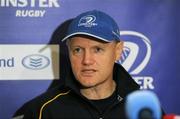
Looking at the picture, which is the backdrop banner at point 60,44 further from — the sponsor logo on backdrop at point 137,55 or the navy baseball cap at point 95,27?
the navy baseball cap at point 95,27

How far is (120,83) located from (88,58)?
200mm

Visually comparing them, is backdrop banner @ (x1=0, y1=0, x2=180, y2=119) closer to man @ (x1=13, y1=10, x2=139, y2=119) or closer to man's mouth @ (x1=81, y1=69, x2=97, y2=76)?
man @ (x1=13, y1=10, x2=139, y2=119)

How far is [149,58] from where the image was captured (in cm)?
148

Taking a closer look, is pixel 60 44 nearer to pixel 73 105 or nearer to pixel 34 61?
pixel 34 61

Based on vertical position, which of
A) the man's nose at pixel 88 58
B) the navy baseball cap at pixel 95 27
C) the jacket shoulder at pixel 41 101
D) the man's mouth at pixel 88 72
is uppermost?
the navy baseball cap at pixel 95 27

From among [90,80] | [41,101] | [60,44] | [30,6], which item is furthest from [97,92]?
[30,6]

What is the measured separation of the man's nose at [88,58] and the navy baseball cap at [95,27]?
0.06 m

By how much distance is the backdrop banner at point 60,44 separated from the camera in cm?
140

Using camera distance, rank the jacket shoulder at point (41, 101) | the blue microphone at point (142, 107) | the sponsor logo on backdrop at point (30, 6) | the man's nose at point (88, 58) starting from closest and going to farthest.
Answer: the blue microphone at point (142, 107) < the man's nose at point (88, 58) < the jacket shoulder at point (41, 101) < the sponsor logo on backdrop at point (30, 6)

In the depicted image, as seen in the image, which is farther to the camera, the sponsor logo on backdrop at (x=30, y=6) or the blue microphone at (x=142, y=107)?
the sponsor logo on backdrop at (x=30, y=6)

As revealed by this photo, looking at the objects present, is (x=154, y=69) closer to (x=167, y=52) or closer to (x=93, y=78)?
(x=167, y=52)

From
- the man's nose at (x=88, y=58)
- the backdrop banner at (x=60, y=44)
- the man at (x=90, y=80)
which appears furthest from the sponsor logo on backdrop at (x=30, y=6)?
the man's nose at (x=88, y=58)

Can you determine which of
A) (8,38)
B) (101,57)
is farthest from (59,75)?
(101,57)

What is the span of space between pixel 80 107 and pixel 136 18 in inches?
19.1
